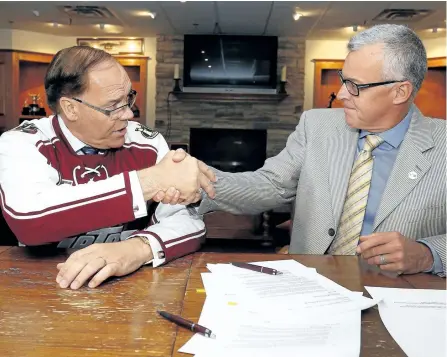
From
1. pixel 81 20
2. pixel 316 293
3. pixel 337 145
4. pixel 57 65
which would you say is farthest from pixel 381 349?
pixel 81 20

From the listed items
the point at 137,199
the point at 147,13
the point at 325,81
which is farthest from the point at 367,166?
the point at 325,81

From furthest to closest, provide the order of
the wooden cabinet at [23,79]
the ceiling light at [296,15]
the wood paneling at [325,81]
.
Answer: the wood paneling at [325,81] < the wooden cabinet at [23,79] < the ceiling light at [296,15]

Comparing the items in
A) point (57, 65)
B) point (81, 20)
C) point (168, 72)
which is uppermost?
point (81, 20)

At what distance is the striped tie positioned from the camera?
1520 millimetres

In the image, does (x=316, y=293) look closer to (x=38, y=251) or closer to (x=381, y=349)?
(x=381, y=349)

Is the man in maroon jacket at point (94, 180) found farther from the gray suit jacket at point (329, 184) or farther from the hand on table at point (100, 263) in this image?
the gray suit jacket at point (329, 184)

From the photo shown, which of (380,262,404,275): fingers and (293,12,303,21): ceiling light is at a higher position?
(293,12,303,21): ceiling light

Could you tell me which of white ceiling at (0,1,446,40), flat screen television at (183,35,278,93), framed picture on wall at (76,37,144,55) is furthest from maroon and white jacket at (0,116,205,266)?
framed picture on wall at (76,37,144,55)

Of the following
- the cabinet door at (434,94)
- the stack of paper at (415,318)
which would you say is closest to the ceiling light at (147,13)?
the cabinet door at (434,94)

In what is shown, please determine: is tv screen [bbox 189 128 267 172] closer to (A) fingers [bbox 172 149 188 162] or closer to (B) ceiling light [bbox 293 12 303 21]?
(B) ceiling light [bbox 293 12 303 21]

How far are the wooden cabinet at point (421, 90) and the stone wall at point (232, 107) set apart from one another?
27cm

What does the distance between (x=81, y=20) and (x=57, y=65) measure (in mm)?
5327

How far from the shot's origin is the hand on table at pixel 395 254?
1082mm

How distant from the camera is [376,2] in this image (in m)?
5.26
